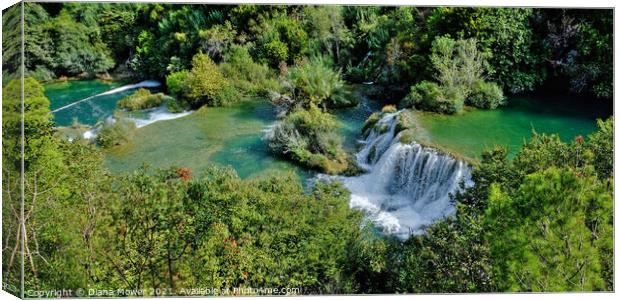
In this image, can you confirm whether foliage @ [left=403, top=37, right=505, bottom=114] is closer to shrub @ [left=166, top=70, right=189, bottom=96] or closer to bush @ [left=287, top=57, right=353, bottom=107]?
bush @ [left=287, top=57, right=353, bottom=107]

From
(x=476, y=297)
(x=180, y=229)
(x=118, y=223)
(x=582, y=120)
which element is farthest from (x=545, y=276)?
(x=118, y=223)

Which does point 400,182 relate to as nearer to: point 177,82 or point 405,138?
point 405,138

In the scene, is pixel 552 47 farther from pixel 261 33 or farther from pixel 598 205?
pixel 261 33

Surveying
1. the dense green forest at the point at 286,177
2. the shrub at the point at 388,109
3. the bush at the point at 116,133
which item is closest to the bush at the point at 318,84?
the dense green forest at the point at 286,177

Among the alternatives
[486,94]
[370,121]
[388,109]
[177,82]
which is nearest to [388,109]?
[388,109]

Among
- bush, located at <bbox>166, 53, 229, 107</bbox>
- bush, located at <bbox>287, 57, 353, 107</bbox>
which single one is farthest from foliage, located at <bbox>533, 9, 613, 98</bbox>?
bush, located at <bbox>166, 53, 229, 107</bbox>
